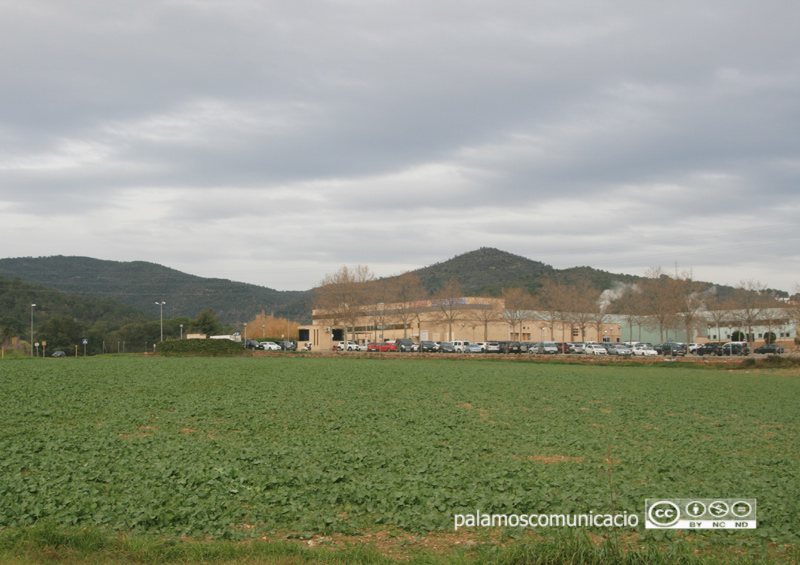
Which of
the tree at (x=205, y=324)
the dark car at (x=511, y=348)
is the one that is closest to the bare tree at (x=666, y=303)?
the dark car at (x=511, y=348)

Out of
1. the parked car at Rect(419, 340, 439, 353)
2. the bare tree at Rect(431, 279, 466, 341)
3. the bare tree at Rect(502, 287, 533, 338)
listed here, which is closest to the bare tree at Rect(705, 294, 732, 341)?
the bare tree at Rect(502, 287, 533, 338)

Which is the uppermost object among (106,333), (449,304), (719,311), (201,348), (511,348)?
(449,304)

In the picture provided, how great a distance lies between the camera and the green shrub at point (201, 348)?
66.4m

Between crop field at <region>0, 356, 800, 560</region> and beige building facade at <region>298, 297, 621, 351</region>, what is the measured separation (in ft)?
201

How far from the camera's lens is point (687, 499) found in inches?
395

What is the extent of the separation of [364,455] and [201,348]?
56850mm

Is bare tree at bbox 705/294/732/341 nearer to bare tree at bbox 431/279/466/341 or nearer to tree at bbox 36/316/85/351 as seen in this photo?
bare tree at bbox 431/279/466/341

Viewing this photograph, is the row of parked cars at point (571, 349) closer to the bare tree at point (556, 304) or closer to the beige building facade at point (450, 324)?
the beige building facade at point (450, 324)

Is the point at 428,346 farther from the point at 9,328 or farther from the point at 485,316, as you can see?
the point at 9,328

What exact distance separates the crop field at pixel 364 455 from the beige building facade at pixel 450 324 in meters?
61.2

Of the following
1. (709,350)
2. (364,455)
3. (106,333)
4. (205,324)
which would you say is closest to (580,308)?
(709,350)

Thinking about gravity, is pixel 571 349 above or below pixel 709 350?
above

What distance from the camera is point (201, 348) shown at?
66.5 metres

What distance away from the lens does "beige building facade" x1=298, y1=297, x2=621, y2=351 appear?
91.6 metres
